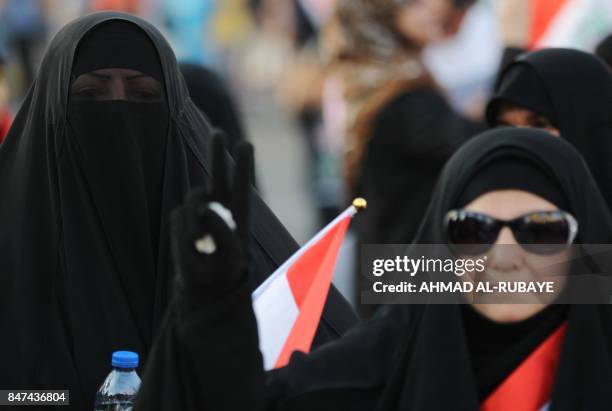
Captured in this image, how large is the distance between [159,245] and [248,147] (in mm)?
920

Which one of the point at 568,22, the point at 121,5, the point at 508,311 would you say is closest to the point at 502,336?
the point at 508,311

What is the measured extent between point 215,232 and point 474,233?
0.57m

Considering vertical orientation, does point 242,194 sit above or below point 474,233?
above

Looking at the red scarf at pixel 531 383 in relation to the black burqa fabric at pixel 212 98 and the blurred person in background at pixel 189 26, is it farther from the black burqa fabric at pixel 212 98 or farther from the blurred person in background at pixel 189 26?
the blurred person in background at pixel 189 26

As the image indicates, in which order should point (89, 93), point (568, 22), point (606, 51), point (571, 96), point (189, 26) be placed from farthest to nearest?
point (189, 26), point (568, 22), point (606, 51), point (571, 96), point (89, 93)

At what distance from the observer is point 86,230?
12.3ft


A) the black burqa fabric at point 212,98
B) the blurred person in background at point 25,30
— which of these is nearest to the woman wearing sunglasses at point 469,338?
the black burqa fabric at point 212,98

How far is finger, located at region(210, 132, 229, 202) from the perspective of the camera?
2.80m

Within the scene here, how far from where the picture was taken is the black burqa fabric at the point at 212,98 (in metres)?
6.05

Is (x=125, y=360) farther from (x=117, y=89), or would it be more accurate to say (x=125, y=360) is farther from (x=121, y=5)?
A: (x=121, y=5)

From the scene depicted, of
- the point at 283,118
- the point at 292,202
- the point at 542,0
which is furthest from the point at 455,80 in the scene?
the point at 283,118

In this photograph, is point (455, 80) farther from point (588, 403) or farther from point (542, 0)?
point (588, 403)

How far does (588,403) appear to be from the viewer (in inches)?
115

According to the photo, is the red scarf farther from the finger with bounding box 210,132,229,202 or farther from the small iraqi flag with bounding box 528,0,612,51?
the small iraqi flag with bounding box 528,0,612,51
